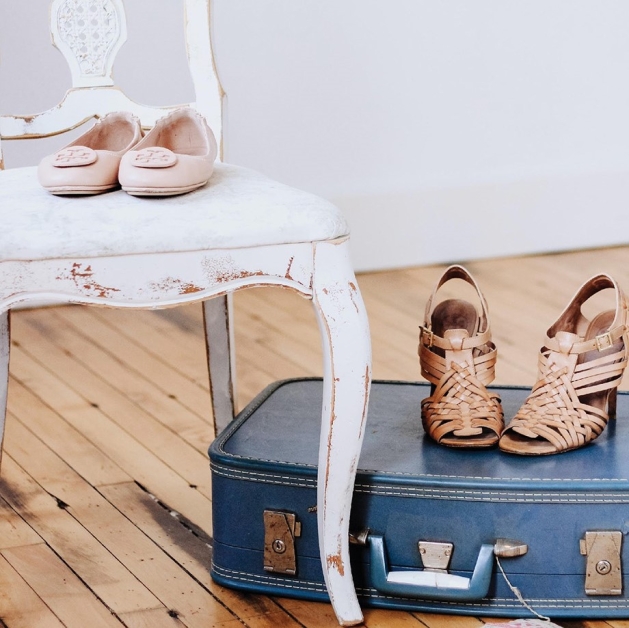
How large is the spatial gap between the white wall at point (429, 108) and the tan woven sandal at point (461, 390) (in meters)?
1.38

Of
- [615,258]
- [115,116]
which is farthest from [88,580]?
[615,258]

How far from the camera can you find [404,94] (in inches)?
104

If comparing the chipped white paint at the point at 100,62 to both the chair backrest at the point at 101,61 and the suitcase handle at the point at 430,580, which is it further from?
the suitcase handle at the point at 430,580

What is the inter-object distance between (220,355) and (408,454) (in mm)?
381

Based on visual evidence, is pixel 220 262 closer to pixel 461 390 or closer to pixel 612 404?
pixel 461 390

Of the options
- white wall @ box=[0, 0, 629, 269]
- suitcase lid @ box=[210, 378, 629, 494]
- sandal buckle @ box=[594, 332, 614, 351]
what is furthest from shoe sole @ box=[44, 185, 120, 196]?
white wall @ box=[0, 0, 629, 269]

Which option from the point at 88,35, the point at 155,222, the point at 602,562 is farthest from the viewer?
the point at 88,35

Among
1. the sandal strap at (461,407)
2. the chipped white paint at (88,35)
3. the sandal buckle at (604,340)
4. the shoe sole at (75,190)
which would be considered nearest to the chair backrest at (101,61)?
the chipped white paint at (88,35)

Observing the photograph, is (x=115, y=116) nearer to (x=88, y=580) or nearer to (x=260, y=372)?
(x=88, y=580)

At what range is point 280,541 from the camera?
3.88ft

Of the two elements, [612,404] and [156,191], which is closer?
[156,191]

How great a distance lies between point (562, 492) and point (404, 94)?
1.72 meters

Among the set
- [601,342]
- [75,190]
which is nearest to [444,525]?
[601,342]

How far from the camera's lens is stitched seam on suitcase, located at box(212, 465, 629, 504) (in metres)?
1.10
